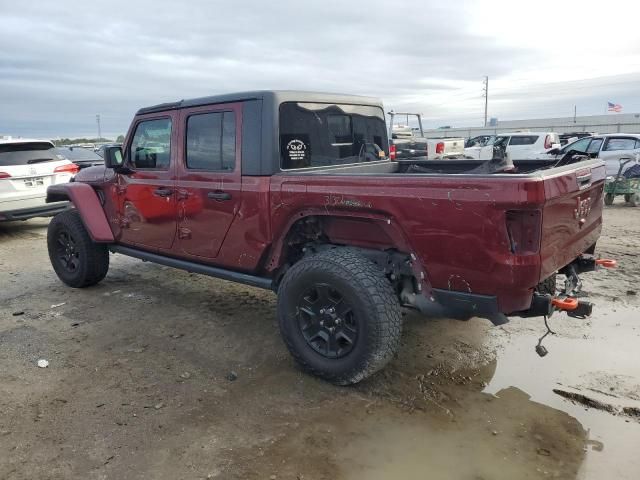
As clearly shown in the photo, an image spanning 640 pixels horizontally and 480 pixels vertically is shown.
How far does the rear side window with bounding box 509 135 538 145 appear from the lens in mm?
19922

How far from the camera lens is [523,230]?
2846 mm

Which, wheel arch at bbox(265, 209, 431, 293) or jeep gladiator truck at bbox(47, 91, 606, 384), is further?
wheel arch at bbox(265, 209, 431, 293)

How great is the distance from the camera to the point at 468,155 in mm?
22438

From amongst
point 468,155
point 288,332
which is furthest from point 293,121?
point 468,155

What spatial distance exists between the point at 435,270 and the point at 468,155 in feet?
67.1

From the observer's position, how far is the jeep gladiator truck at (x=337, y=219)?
293cm

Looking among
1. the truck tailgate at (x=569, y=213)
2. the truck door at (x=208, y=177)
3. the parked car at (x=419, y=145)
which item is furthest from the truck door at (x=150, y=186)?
the parked car at (x=419, y=145)

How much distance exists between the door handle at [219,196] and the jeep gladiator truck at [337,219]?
0.6 inches

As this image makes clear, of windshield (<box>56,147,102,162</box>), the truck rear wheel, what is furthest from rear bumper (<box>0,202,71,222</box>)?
the truck rear wheel

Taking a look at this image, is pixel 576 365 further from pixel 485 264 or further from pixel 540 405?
pixel 485 264

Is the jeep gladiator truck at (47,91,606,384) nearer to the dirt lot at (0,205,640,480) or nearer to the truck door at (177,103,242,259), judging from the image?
the truck door at (177,103,242,259)

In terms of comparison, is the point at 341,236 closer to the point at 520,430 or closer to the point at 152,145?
the point at 520,430

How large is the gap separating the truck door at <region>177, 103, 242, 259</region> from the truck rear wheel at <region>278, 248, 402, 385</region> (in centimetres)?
89

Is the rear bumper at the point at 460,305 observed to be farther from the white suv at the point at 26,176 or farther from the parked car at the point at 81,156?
the parked car at the point at 81,156
